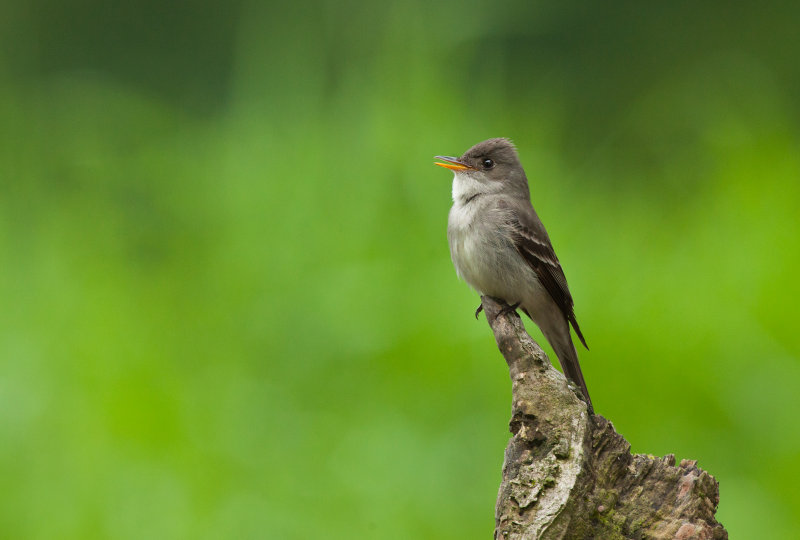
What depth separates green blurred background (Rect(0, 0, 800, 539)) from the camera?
13.1 feet

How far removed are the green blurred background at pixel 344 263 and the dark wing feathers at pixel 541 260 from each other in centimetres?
55

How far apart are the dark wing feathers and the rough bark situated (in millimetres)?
1338

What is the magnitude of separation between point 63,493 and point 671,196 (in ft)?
9.65

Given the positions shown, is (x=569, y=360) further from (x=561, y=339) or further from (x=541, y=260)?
(x=541, y=260)

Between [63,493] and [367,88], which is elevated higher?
[367,88]

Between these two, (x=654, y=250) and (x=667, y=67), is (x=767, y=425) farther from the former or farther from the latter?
(x=667, y=67)

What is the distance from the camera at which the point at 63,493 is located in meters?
4.08

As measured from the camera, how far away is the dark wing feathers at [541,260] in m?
3.69

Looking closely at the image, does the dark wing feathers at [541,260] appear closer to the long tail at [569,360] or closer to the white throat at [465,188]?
the long tail at [569,360]

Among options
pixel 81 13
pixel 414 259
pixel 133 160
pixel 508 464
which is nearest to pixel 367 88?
pixel 414 259

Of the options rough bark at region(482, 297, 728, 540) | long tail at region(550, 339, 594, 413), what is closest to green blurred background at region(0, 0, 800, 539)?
long tail at region(550, 339, 594, 413)

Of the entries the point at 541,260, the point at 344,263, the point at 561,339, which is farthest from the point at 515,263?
the point at 344,263

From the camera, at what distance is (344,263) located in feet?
14.4

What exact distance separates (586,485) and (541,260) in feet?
5.00
